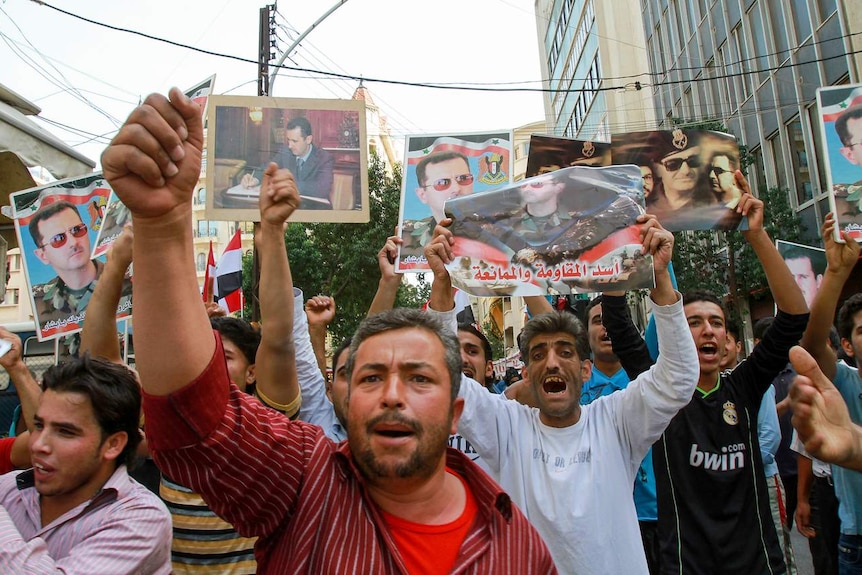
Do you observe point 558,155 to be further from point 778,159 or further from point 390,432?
point 778,159

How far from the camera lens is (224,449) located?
132cm

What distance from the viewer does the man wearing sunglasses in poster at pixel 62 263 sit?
185 inches

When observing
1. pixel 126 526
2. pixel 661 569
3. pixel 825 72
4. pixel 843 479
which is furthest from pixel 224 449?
pixel 825 72

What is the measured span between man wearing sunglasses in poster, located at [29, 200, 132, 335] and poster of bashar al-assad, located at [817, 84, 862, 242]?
4.51 metres

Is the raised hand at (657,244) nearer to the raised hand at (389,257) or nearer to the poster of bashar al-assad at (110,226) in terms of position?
the raised hand at (389,257)

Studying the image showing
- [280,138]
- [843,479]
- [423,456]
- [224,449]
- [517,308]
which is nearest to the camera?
[224,449]

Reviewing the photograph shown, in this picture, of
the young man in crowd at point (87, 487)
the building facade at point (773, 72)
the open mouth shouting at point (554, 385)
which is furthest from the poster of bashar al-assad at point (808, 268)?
the building facade at point (773, 72)

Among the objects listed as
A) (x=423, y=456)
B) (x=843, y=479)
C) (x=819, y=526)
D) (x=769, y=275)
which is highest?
(x=769, y=275)

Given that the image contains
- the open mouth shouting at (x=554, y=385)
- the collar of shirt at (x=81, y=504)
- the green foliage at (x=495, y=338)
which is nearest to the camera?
the collar of shirt at (x=81, y=504)

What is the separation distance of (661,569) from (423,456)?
195cm

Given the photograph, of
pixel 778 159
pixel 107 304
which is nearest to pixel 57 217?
pixel 107 304

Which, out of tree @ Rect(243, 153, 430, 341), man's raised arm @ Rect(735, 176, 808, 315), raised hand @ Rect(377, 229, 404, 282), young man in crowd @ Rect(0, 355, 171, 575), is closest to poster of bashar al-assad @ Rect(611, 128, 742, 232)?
man's raised arm @ Rect(735, 176, 808, 315)

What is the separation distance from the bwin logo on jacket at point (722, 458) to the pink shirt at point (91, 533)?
85.8 inches

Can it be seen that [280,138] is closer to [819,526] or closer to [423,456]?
[423,456]
